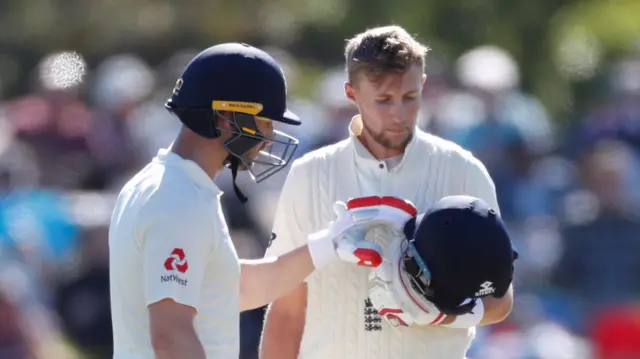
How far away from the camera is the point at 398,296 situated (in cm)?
445

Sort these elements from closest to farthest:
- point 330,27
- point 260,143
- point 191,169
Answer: point 191,169
point 260,143
point 330,27

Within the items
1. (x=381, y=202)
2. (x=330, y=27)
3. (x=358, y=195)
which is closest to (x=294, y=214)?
(x=358, y=195)

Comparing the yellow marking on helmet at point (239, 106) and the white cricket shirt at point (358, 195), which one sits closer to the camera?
the yellow marking on helmet at point (239, 106)

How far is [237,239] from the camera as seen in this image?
896cm

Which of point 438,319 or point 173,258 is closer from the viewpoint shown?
point 173,258

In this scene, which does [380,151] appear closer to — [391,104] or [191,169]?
[391,104]

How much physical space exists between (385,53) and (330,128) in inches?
202

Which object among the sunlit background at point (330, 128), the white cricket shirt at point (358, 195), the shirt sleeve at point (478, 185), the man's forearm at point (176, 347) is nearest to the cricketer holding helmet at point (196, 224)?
the man's forearm at point (176, 347)

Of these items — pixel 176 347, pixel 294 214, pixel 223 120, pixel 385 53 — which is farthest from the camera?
pixel 294 214

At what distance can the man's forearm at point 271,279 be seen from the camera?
4.71 m

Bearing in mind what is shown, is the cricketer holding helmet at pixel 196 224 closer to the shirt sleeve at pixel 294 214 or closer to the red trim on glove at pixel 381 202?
the red trim on glove at pixel 381 202

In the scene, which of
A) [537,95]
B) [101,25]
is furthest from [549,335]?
[101,25]

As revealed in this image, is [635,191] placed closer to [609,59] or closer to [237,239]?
[609,59]

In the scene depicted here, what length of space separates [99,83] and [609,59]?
12.9 feet
